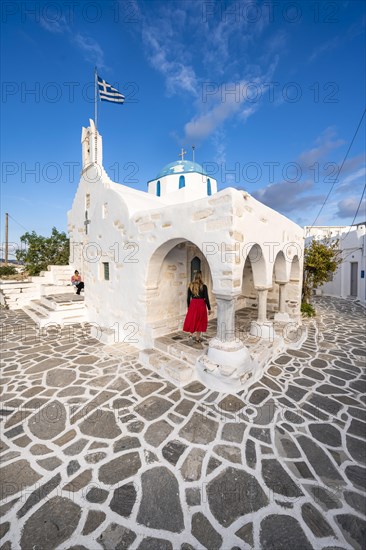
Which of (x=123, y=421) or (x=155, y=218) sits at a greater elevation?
(x=155, y=218)

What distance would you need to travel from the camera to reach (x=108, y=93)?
32.6ft

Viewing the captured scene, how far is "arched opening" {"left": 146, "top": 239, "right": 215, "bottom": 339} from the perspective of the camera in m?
5.70

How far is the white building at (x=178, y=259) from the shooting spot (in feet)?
13.8

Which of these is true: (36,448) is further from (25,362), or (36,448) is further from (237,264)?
(237,264)

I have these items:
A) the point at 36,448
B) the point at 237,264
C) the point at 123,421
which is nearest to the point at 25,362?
the point at 36,448

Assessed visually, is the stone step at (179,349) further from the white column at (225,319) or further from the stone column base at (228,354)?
the white column at (225,319)

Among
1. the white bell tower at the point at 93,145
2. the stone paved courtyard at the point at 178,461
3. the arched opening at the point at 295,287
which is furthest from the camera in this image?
the white bell tower at the point at 93,145

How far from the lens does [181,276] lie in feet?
21.6

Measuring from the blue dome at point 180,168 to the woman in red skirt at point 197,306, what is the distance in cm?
994

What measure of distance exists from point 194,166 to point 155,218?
970 centimetres

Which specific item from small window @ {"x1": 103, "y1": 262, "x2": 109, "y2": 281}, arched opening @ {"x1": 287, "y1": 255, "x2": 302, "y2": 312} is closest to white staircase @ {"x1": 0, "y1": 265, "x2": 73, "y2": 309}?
small window @ {"x1": 103, "y1": 262, "x2": 109, "y2": 281}

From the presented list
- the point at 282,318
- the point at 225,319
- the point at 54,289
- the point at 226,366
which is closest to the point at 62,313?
the point at 54,289

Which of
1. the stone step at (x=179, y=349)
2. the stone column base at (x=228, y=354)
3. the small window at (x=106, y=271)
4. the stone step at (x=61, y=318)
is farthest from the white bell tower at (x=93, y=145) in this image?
the stone column base at (x=228, y=354)

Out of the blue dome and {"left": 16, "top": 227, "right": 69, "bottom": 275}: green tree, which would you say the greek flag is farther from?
{"left": 16, "top": 227, "right": 69, "bottom": 275}: green tree
